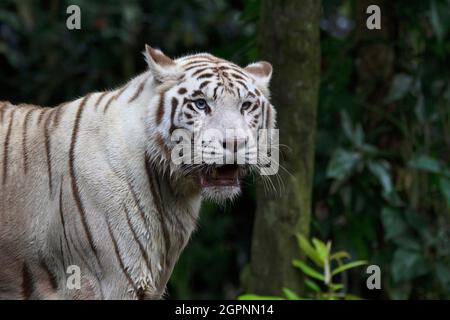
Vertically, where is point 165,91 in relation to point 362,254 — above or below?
above

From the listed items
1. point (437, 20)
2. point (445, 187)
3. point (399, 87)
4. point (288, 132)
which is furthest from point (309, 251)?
point (437, 20)

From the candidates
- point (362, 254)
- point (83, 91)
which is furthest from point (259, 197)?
point (83, 91)

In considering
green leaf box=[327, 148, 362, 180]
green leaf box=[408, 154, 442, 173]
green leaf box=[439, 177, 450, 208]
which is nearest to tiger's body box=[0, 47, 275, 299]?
green leaf box=[327, 148, 362, 180]

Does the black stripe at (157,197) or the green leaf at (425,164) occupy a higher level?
the green leaf at (425,164)

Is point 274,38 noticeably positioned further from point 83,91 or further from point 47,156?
point 83,91

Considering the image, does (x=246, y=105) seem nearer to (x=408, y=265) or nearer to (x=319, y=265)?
(x=319, y=265)

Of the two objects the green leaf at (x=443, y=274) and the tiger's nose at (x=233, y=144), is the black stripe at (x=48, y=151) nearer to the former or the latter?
the tiger's nose at (x=233, y=144)

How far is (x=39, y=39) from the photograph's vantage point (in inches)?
358

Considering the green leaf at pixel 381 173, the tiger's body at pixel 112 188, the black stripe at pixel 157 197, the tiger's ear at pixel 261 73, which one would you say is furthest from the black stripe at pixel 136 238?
the green leaf at pixel 381 173

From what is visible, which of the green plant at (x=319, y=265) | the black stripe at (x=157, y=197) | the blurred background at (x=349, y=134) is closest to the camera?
the black stripe at (x=157, y=197)

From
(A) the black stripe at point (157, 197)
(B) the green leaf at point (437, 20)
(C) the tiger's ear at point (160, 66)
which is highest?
(B) the green leaf at point (437, 20)

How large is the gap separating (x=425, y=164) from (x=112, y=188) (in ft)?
9.45

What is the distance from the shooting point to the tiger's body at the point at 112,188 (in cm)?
376
